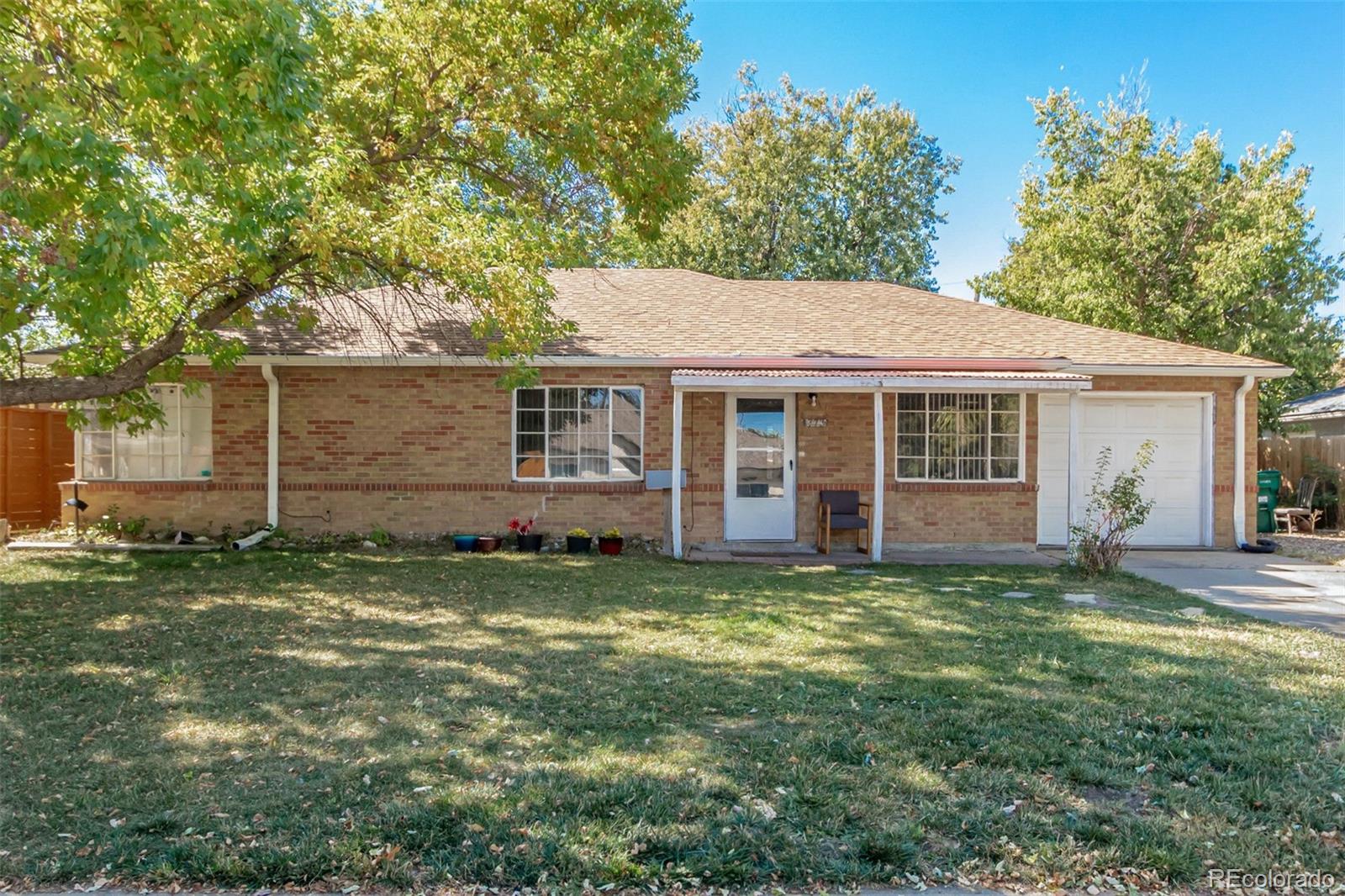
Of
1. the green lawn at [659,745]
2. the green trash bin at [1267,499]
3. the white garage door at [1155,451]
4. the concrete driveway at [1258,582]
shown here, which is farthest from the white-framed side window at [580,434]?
the green trash bin at [1267,499]

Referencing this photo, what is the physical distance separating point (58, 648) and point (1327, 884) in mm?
7555

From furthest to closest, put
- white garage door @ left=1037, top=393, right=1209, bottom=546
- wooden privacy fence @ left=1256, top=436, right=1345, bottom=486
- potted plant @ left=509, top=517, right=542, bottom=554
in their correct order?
1. wooden privacy fence @ left=1256, top=436, right=1345, bottom=486
2. white garage door @ left=1037, top=393, right=1209, bottom=546
3. potted plant @ left=509, top=517, right=542, bottom=554

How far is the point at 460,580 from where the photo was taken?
8906 mm

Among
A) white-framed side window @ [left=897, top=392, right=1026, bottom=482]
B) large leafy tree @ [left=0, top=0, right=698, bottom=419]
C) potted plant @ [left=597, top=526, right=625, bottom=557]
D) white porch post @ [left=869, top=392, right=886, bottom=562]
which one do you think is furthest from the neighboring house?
large leafy tree @ [left=0, top=0, right=698, bottom=419]

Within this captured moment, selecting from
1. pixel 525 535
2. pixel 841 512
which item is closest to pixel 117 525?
pixel 525 535

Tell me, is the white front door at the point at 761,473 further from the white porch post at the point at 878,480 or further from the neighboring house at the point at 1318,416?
the neighboring house at the point at 1318,416

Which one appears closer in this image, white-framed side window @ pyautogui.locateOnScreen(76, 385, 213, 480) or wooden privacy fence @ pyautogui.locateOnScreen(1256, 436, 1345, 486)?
Result: white-framed side window @ pyautogui.locateOnScreen(76, 385, 213, 480)

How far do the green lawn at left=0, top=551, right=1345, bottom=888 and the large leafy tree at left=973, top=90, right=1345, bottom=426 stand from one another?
12441mm

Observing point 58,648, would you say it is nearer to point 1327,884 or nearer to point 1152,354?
point 1327,884

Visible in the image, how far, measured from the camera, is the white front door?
11.9m

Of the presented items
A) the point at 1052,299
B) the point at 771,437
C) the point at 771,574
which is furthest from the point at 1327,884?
the point at 1052,299

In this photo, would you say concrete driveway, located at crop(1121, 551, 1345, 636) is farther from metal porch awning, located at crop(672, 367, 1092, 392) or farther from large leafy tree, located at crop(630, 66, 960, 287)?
large leafy tree, located at crop(630, 66, 960, 287)

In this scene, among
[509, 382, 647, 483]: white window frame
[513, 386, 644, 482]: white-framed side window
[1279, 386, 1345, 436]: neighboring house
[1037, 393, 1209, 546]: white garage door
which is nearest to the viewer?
[509, 382, 647, 483]: white window frame

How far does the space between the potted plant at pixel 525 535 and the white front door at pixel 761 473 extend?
9.14 ft
